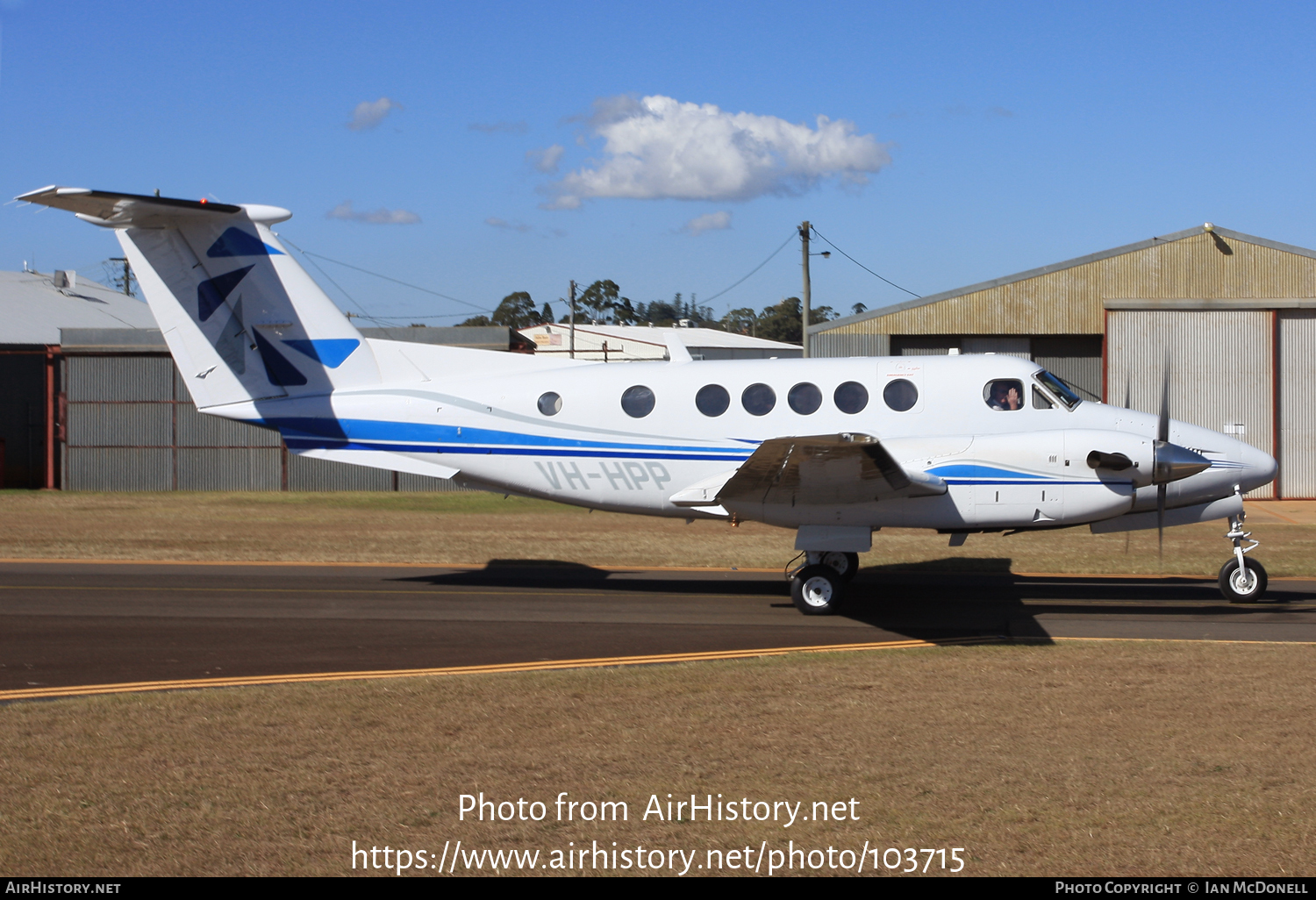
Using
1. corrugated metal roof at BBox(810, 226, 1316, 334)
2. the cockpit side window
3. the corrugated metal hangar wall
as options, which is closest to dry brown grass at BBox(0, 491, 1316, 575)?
the cockpit side window

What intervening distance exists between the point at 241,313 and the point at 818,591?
867cm

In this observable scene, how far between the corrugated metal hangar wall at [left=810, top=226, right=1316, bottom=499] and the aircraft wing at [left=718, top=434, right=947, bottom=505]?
63.9 ft

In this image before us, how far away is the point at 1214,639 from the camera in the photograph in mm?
10812

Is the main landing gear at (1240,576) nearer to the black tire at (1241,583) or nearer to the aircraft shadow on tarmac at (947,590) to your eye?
the black tire at (1241,583)

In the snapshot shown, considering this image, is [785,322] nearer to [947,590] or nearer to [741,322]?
[741,322]

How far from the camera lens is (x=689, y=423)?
44.0 feet

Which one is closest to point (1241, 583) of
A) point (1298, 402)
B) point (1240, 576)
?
point (1240, 576)

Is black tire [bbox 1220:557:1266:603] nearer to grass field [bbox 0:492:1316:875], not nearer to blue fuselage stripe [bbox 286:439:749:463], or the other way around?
grass field [bbox 0:492:1316:875]

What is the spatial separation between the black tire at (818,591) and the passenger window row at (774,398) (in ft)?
6.62

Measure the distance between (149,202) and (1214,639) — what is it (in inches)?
530

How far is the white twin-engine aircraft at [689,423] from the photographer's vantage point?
1227 cm

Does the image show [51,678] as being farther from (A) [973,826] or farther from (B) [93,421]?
(B) [93,421]

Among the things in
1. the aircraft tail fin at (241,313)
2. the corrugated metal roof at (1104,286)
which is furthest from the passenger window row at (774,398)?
the corrugated metal roof at (1104,286)
